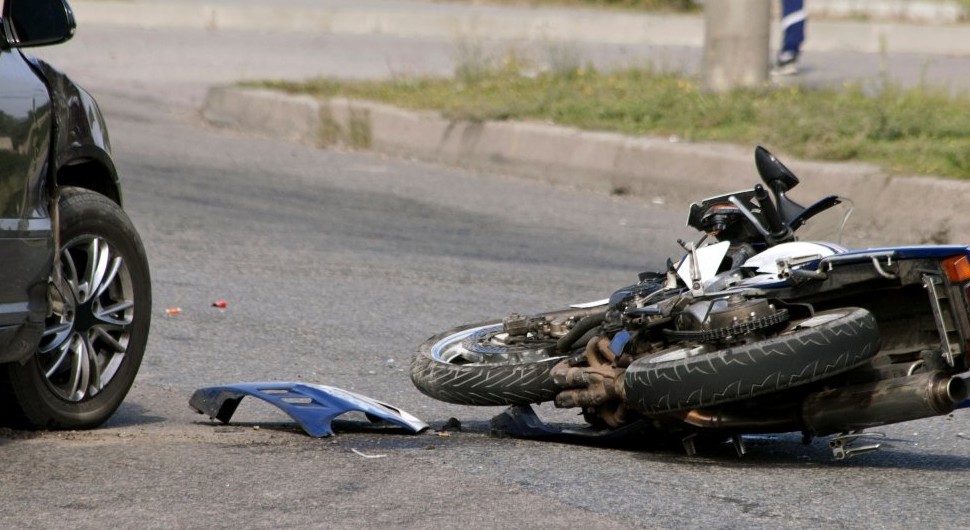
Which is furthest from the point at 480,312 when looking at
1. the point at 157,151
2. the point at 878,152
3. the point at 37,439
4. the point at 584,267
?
the point at 157,151

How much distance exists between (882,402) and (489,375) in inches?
51.5

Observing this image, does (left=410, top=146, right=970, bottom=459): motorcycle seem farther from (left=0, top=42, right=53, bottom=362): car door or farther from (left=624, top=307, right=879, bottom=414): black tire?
(left=0, top=42, right=53, bottom=362): car door

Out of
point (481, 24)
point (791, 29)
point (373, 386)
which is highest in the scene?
point (481, 24)

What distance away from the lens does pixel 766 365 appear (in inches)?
183

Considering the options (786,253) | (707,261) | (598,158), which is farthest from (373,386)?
(598,158)

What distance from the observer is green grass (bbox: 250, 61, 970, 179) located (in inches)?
440

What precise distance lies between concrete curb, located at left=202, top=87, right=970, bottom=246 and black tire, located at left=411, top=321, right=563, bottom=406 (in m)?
4.93

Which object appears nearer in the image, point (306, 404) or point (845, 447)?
point (845, 447)

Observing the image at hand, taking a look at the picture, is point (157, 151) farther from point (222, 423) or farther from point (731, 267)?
point (731, 267)

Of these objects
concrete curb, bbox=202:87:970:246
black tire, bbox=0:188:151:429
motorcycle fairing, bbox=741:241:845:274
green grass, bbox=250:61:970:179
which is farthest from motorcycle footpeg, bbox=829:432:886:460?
green grass, bbox=250:61:970:179

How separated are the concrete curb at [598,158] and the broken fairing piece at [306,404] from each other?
5.26m

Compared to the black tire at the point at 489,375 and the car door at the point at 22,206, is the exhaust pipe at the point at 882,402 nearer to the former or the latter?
the black tire at the point at 489,375

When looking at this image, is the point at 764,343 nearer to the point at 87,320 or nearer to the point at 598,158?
the point at 87,320

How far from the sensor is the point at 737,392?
15.3ft
